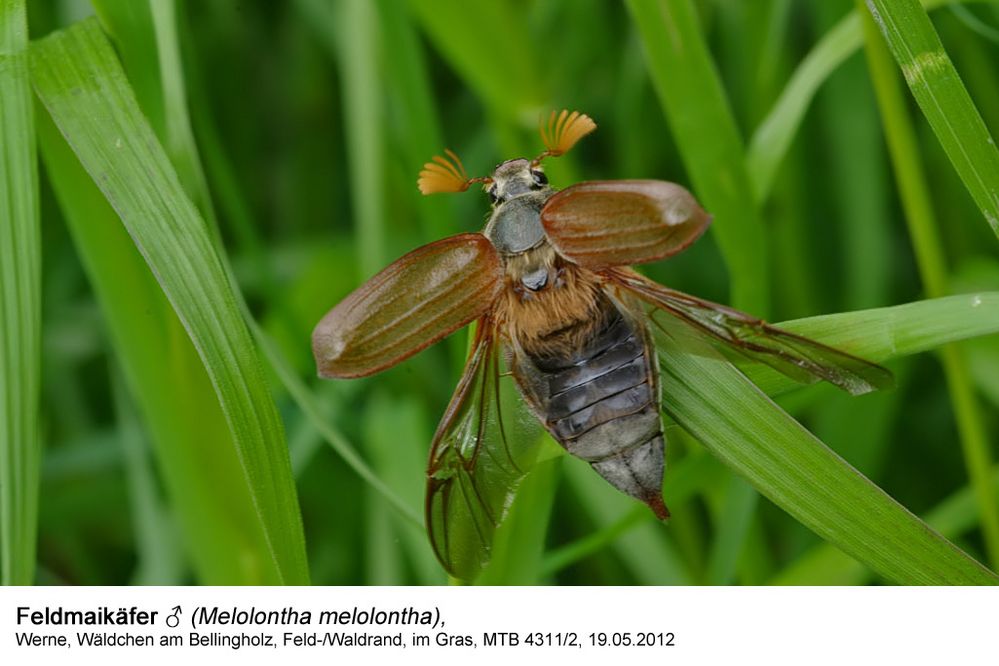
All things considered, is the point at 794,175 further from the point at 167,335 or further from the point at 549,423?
the point at 167,335

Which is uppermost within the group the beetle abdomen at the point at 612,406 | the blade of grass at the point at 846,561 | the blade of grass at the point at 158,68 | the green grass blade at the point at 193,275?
the blade of grass at the point at 158,68

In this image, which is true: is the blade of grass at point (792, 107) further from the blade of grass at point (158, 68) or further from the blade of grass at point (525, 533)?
A: the blade of grass at point (158, 68)

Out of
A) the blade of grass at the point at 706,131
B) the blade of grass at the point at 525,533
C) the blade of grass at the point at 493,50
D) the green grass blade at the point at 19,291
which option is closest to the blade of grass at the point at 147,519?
the green grass blade at the point at 19,291

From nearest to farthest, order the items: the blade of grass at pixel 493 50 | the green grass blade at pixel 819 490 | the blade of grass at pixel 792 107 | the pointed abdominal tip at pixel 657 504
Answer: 1. the green grass blade at pixel 819 490
2. the pointed abdominal tip at pixel 657 504
3. the blade of grass at pixel 792 107
4. the blade of grass at pixel 493 50

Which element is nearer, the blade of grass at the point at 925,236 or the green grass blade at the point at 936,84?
the green grass blade at the point at 936,84

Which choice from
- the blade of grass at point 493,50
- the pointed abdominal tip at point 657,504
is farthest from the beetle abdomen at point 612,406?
the blade of grass at point 493,50

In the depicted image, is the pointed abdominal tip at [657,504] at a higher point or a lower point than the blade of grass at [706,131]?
lower

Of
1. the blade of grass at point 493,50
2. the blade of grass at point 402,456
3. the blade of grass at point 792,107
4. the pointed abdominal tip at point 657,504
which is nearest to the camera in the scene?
the pointed abdominal tip at point 657,504

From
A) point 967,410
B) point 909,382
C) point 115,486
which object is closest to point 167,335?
point 115,486

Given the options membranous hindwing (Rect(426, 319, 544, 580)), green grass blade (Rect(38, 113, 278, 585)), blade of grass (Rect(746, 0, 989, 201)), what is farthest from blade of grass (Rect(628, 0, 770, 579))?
green grass blade (Rect(38, 113, 278, 585))
